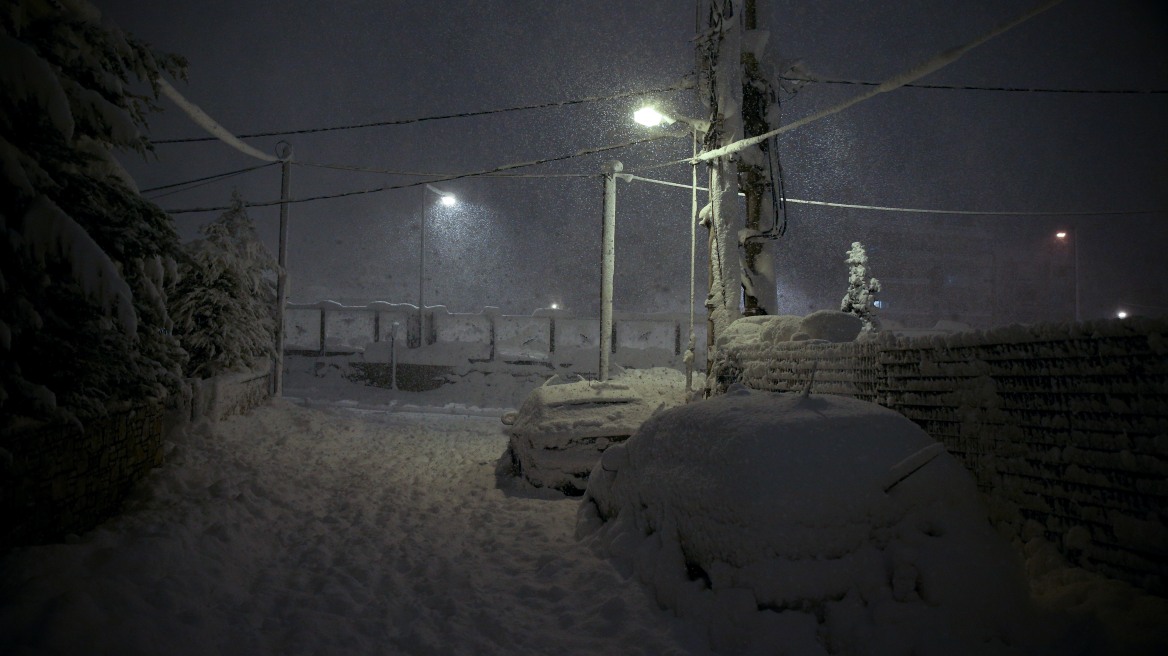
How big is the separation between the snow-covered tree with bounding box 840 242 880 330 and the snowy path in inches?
691

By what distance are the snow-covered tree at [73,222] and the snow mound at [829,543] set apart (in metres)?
4.02

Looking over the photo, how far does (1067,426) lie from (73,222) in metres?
6.48

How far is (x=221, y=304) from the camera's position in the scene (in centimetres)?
990

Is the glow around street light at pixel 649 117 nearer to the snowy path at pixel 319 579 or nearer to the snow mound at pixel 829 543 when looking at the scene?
the snowy path at pixel 319 579

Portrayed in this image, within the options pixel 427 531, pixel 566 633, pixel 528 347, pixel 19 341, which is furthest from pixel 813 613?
pixel 528 347

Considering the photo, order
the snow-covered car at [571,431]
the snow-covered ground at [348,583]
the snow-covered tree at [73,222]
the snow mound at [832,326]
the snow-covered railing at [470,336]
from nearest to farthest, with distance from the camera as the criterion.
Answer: the snow-covered ground at [348,583] → the snow-covered tree at [73,222] → the snow-covered car at [571,431] → the snow mound at [832,326] → the snow-covered railing at [470,336]

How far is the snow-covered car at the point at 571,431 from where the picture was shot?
6.81 metres

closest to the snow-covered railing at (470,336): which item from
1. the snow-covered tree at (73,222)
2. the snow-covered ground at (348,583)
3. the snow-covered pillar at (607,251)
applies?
the snow-covered pillar at (607,251)

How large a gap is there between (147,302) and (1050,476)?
23.9ft

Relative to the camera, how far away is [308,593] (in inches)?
155

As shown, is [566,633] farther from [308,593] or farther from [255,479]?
[255,479]

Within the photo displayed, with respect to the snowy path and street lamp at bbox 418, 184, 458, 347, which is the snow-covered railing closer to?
street lamp at bbox 418, 184, 458, 347

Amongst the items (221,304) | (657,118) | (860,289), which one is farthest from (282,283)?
(860,289)

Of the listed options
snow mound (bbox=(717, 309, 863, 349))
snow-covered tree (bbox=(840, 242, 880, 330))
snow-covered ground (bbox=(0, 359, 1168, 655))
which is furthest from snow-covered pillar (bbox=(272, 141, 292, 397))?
snow-covered tree (bbox=(840, 242, 880, 330))
